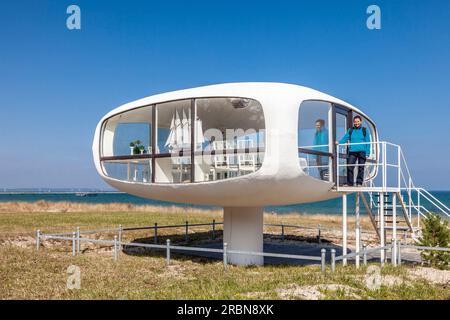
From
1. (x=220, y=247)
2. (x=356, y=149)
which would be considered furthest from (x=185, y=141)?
(x=220, y=247)

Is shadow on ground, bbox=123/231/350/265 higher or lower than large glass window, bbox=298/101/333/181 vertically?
lower

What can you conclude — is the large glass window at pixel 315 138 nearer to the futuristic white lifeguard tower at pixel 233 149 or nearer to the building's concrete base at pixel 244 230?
the futuristic white lifeguard tower at pixel 233 149

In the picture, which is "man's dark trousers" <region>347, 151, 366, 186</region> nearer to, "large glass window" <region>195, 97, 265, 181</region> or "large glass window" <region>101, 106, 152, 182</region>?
"large glass window" <region>195, 97, 265, 181</region>

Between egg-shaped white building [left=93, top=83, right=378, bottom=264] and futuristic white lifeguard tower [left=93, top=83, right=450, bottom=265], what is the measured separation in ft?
0.09

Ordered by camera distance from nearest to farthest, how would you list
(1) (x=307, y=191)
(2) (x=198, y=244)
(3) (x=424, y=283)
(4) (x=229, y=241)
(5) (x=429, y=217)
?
(3) (x=424, y=283)
(1) (x=307, y=191)
(5) (x=429, y=217)
(4) (x=229, y=241)
(2) (x=198, y=244)

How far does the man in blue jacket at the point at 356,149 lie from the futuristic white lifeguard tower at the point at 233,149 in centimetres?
36

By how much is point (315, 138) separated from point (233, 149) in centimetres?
272

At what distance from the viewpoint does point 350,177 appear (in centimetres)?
1422

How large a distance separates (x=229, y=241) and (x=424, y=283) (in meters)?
6.65

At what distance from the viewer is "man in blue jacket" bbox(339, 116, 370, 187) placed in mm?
13859

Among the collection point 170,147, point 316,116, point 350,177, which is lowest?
point 350,177

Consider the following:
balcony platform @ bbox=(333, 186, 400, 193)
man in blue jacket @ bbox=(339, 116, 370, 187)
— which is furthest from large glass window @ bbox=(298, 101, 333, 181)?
man in blue jacket @ bbox=(339, 116, 370, 187)
